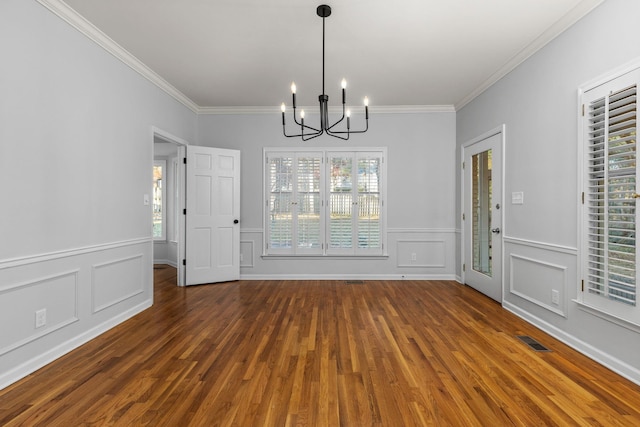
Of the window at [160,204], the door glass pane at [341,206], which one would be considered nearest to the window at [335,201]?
the door glass pane at [341,206]

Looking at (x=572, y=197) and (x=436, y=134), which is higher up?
(x=436, y=134)

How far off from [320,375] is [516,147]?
3.09m

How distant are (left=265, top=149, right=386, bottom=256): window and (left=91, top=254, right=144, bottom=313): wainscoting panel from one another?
2145 mm

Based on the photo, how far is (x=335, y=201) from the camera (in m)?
5.26

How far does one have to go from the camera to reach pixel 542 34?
305 centimetres

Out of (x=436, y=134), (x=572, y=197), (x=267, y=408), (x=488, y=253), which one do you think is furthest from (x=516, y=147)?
(x=267, y=408)

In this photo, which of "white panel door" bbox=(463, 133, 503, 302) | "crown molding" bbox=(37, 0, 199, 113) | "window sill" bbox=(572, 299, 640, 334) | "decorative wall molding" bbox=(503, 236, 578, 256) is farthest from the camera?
"white panel door" bbox=(463, 133, 503, 302)

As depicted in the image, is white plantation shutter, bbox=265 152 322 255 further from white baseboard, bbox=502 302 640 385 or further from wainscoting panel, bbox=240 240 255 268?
white baseboard, bbox=502 302 640 385

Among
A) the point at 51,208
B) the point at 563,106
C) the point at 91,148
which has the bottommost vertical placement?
the point at 51,208

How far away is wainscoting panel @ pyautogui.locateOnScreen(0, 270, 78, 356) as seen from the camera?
2172mm

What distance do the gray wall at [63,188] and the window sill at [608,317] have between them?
4070 millimetres

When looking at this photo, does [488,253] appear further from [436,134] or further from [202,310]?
[202,310]

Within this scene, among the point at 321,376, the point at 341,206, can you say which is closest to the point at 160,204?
the point at 341,206

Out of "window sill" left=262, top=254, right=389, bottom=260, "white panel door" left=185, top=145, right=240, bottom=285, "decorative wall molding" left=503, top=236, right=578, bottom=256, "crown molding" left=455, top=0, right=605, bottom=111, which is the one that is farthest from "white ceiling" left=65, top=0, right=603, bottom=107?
"window sill" left=262, top=254, right=389, bottom=260
